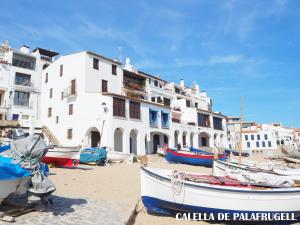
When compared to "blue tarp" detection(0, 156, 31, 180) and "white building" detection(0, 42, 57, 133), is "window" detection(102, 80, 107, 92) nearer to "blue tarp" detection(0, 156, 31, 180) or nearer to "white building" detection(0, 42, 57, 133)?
"white building" detection(0, 42, 57, 133)

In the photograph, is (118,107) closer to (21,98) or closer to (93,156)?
(93,156)

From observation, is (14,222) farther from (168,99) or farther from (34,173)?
(168,99)

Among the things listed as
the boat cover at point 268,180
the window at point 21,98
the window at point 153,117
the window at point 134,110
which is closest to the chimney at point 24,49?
the window at point 21,98

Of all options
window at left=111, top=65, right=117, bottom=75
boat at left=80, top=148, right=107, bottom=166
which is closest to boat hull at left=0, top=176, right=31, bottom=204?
boat at left=80, top=148, right=107, bottom=166

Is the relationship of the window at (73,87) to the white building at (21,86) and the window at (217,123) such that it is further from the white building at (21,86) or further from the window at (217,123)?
the window at (217,123)

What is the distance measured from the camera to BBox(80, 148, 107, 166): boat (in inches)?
907

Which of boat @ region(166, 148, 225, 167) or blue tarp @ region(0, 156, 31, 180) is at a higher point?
blue tarp @ region(0, 156, 31, 180)

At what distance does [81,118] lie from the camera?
31.3 meters

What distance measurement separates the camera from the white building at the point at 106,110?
30688mm

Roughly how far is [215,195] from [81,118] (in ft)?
83.8

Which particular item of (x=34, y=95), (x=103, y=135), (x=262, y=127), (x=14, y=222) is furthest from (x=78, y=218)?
(x=262, y=127)

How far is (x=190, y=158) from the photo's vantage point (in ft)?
87.4

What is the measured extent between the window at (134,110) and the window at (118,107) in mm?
1339

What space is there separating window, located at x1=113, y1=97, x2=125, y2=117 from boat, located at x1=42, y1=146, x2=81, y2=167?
472 inches
